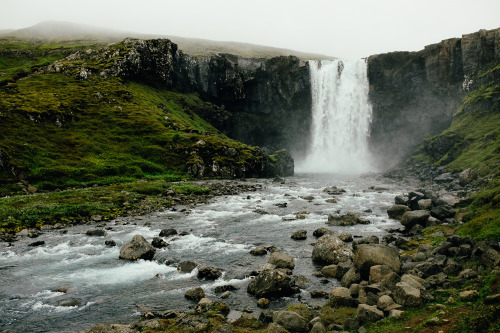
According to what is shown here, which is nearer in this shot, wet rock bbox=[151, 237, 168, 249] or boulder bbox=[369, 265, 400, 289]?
boulder bbox=[369, 265, 400, 289]

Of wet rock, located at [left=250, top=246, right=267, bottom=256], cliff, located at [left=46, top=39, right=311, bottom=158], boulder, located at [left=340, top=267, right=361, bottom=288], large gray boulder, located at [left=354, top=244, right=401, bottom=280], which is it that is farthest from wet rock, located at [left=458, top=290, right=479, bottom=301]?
cliff, located at [left=46, top=39, right=311, bottom=158]

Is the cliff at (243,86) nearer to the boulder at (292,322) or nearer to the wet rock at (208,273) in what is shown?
the wet rock at (208,273)

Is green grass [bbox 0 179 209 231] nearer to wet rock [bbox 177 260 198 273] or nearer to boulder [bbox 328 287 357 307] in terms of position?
wet rock [bbox 177 260 198 273]

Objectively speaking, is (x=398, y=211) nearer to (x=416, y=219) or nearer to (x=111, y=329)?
(x=416, y=219)

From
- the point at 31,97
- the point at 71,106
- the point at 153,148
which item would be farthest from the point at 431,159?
the point at 31,97

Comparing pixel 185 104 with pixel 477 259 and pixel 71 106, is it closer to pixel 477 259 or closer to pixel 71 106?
pixel 71 106

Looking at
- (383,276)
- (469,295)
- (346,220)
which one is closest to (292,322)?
(383,276)

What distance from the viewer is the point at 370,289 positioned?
14508mm

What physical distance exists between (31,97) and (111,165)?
36906 mm

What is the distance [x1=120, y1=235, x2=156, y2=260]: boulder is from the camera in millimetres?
22469

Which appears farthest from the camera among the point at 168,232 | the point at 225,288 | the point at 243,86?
the point at 243,86

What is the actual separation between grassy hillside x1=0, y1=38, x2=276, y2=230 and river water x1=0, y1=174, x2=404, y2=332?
9.13m

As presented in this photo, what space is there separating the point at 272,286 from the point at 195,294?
4125mm

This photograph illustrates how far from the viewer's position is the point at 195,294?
1630cm
